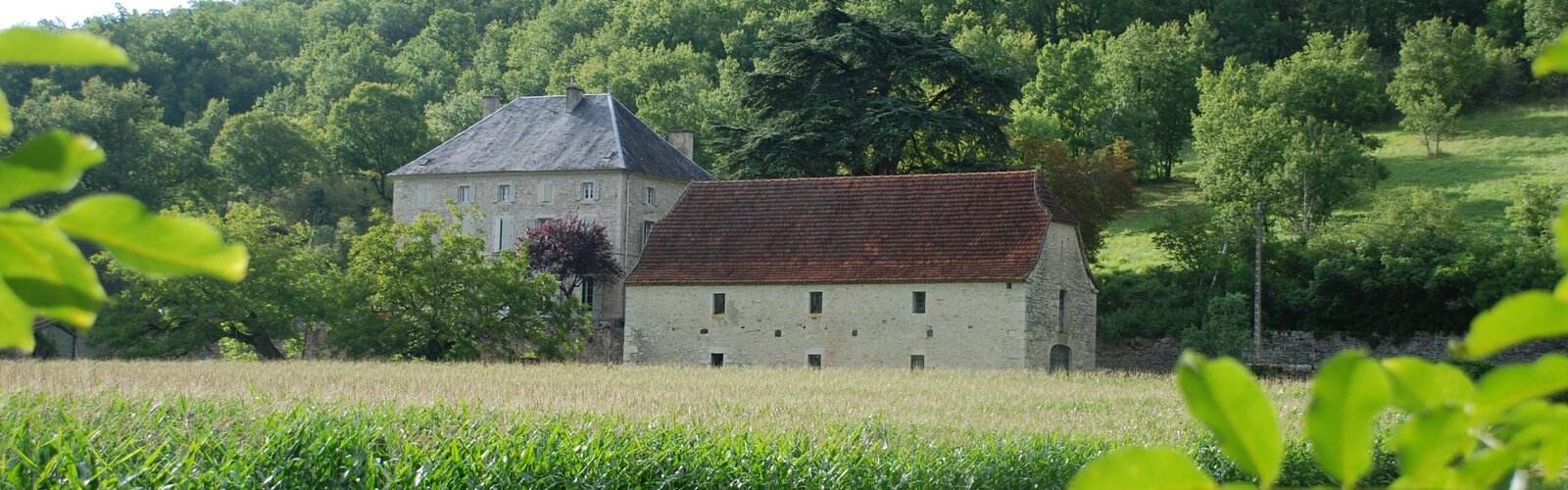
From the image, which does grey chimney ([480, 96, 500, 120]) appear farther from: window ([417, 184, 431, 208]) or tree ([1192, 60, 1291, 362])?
tree ([1192, 60, 1291, 362])

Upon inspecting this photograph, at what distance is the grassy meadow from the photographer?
35.1ft

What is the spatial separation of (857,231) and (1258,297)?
11498 millimetres

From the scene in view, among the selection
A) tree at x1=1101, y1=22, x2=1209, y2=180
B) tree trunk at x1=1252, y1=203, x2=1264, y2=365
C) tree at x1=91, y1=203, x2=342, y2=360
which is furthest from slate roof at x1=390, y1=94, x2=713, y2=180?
tree at x1=1101, y1=22, x2=1209, y2=180

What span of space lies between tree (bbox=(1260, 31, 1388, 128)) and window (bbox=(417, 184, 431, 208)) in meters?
34.9

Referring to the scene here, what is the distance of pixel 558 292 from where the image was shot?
47.5 metres

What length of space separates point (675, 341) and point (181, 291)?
12.0 metres

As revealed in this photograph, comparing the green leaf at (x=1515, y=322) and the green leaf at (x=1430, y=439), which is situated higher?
the green leaf at (x=1515, y=322)

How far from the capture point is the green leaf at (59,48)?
37.8 inches

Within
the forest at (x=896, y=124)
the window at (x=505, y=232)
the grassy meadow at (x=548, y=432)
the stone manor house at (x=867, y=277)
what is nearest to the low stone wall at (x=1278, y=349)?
the forest at (x=896, y=124)

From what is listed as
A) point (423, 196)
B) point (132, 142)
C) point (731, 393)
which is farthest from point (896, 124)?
point (132, 142)

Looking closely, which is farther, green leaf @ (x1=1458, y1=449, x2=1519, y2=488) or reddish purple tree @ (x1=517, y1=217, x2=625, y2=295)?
reddish purple tree @ (x1=517, y1=217, x2=625, y2=295)

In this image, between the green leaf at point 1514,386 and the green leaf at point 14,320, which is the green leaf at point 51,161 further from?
the green leaf at point 1514,386

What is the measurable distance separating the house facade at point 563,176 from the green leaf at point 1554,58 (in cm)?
4554

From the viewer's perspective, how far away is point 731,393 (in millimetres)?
23000
